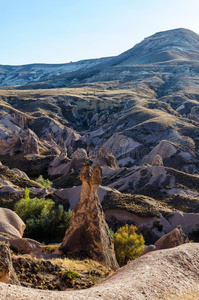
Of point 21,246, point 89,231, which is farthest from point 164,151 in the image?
point 21,246

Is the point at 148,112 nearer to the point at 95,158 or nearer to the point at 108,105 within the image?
the point at 108,105

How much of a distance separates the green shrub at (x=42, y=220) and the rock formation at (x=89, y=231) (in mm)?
13729

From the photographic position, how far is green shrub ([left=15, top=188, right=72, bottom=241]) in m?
32.7

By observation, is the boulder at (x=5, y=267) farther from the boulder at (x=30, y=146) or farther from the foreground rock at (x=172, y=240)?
the boulder at (x=30, y=146)

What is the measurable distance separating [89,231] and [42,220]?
14.6 meters

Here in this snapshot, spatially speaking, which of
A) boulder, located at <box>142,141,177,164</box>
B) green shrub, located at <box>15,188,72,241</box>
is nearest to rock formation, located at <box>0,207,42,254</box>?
green shrub, located at <box>15,188,72,241</box>

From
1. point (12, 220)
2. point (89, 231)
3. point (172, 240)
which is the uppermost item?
point (89, 231)

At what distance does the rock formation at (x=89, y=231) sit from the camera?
18812 mm

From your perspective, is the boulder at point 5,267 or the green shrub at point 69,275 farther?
the green shrub at point 69,275

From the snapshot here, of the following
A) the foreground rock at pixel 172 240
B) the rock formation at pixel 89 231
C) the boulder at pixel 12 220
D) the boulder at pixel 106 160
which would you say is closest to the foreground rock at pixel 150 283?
the rock formation at pixel 89 231

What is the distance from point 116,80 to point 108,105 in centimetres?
5405

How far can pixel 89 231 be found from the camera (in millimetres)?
19250

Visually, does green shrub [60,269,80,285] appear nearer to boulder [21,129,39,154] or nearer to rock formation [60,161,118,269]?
rock formation [60,161,118,269]

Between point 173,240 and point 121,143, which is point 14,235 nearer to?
point 173,240
